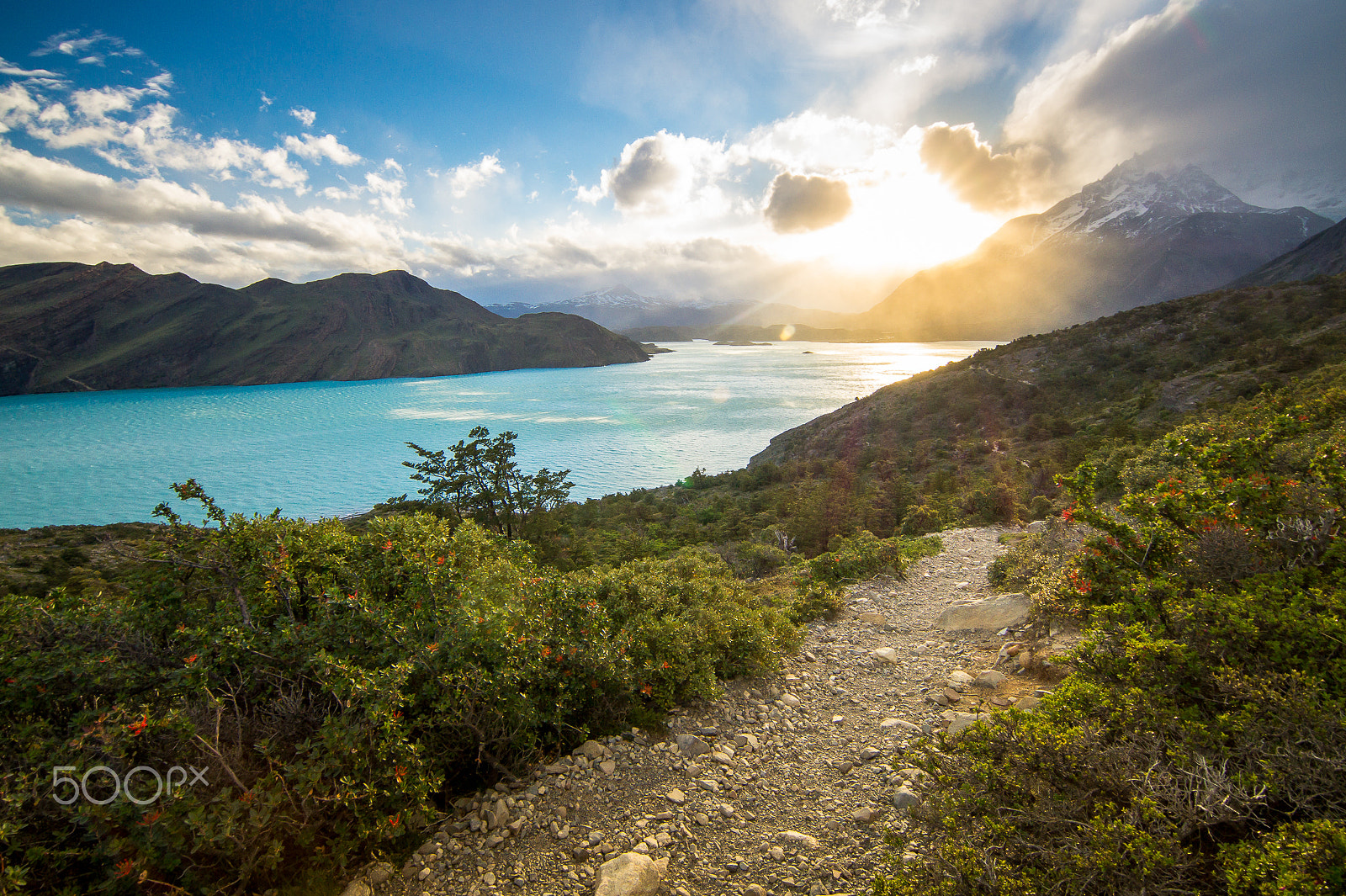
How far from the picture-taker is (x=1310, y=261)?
90.1 m

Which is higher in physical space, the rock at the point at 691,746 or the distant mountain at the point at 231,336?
the distant mountain at the point at 231,336

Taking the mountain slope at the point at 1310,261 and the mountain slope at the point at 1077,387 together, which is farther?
the mountain slope at the point at 1310,261

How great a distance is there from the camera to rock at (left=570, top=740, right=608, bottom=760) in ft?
16.2

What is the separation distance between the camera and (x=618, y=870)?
3697 mm

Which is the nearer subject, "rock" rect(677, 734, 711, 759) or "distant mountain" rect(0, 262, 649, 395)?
"rock" rect(677, 734, 711, 759)

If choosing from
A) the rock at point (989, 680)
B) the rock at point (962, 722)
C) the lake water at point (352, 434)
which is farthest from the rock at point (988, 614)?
the lake water at point (352, 434)

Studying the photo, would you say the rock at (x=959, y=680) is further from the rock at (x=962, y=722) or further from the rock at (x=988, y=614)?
the rock at (x=988, y=614)

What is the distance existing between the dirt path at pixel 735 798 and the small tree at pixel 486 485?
12718 millimetres

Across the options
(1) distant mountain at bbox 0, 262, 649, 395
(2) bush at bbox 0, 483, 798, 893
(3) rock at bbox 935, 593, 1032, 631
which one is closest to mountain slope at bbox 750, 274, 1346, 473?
(3) rock at bbox 935, 593, 1032, 631

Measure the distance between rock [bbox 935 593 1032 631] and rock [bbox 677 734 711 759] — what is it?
519 centimetres

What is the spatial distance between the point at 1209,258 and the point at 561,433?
25191 cm

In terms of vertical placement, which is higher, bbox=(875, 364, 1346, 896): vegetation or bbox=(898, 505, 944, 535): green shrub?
bbox=(875, 364, 1346, 896): vegetation

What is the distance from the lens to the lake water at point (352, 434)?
40.5 metres

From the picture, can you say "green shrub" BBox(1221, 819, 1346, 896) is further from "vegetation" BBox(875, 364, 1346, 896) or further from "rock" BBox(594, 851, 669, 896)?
"rock" BBox(594, 851, 669, 896)
